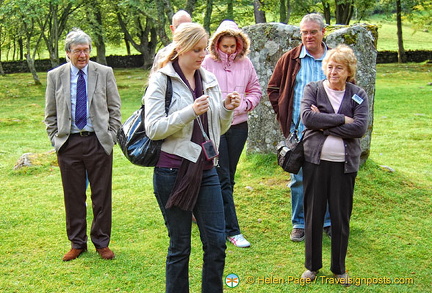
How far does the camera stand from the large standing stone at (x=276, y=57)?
7.73 m

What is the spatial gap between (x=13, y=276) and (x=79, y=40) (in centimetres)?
243

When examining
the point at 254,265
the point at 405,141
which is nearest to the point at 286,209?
the point at 254,265

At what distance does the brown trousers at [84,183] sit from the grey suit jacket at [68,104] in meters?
0.10

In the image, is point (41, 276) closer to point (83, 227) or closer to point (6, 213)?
point (83, 227)

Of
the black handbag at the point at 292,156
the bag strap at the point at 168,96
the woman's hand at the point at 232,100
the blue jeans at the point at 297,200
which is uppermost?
the bag strap at the point at 168,96

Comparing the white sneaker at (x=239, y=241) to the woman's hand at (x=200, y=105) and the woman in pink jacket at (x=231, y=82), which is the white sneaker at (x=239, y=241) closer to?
the woman in pink jacket at (x=231, y=82)

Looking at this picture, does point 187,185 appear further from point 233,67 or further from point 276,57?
point 276,57

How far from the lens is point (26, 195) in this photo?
28.3 ft

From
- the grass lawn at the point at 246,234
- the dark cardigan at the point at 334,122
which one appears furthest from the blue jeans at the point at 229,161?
the dark cardigan at the point at 334,122

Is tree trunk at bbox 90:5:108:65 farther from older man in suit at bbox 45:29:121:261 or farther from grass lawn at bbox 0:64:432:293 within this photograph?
older man in suit at bbox 45:29:121:261

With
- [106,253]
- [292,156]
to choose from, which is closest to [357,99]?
[292,156]

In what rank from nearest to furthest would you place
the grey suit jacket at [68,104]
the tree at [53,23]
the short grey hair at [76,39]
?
the short grey hair at [76,39] < the grey suit jacket at [68,104] < the tree at [53,23]

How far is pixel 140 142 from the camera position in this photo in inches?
162

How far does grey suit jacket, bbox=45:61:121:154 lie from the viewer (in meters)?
5.63
